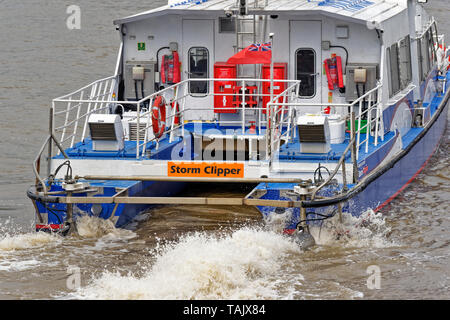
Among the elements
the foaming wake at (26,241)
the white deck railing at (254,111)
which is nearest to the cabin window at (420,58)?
the white deck railing at (254,111)

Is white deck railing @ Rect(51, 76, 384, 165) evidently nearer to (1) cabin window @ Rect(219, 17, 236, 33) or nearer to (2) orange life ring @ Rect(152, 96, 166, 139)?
(2) orange life ring @ Rect(152, 96, 166, 139)

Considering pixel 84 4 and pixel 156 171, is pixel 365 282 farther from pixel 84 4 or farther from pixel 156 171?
pixel 84 4

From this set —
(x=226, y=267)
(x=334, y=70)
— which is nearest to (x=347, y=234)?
(x=226, y=267)

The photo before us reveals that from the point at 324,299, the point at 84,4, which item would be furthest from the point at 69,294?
the point at 84,4

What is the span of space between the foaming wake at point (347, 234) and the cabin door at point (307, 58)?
3120 mm

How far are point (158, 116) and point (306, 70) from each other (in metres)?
2.75

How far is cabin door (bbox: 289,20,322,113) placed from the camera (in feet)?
46.5

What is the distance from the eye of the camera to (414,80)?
50.9 feet

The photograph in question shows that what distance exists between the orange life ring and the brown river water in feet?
3.83

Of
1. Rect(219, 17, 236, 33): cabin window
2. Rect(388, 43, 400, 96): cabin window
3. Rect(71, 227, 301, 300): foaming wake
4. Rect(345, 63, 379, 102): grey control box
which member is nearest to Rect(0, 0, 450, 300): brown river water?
Rect(71, 227, 301, 300): foaming wake

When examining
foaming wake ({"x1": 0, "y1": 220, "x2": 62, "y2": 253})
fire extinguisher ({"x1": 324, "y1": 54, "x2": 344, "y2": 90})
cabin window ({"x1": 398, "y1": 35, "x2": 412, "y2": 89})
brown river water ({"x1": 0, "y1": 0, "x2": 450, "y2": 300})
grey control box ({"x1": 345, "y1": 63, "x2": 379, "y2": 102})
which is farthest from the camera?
cabin window ({"x1": 398, "y1": 35, "x2": 412, "y2": 89})

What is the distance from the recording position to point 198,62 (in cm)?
1464

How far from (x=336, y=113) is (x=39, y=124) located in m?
7.25

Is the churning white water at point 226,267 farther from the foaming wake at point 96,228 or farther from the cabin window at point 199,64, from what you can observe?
the cabin window at point 199,64
